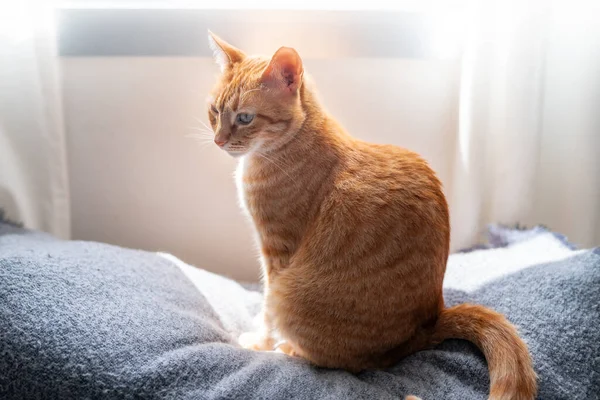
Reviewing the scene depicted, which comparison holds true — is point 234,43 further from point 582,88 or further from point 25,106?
point 582,88

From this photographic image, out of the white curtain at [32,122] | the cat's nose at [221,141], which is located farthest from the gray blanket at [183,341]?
the cat's nose at [221,141]

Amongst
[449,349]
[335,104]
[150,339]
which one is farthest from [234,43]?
[449,349]

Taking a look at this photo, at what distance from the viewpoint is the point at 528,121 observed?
1319 millimetres

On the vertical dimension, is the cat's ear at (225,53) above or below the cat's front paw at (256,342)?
above

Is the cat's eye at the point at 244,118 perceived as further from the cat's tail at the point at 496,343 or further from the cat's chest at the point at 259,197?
the cat's tail at the point at 496,343

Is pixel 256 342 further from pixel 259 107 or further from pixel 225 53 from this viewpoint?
pixel 225 53

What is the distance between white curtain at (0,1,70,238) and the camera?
1.30 meters

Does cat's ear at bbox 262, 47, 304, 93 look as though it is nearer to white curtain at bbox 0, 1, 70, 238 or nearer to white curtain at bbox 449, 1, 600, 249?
white curtain at bbox 449, 1, 600, 249

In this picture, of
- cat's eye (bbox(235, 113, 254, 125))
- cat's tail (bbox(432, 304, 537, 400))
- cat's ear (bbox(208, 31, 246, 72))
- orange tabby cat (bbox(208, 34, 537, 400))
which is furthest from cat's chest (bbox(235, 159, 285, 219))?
cat's tail (bbox(432, 304, 537, 400))

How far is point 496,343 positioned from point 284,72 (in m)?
0.64

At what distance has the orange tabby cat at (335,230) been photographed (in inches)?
39.1

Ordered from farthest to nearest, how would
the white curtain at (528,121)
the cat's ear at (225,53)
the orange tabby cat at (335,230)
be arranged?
the white curtain at (528,121) → the cat's ear at (225,53) → the orange tabby cat at (335,230)

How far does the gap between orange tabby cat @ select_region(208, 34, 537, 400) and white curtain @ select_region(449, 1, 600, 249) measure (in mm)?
383

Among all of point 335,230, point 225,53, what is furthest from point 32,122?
point 335,230
